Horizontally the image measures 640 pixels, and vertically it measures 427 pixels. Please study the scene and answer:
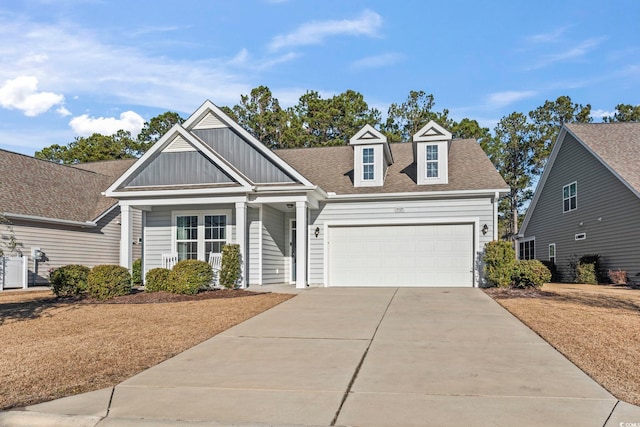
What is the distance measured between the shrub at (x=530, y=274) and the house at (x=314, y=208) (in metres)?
1.55

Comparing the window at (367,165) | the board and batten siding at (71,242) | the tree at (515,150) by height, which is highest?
the tree at (515,150)

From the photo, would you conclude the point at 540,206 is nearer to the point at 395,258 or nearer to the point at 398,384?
the point at 395,258

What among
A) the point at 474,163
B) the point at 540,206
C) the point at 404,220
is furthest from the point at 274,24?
the point at 540,206

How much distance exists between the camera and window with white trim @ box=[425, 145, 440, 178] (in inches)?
688

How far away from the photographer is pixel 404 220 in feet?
55.4

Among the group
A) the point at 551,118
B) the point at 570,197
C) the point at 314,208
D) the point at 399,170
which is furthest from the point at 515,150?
the point at 314,208

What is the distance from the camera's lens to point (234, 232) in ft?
56.2

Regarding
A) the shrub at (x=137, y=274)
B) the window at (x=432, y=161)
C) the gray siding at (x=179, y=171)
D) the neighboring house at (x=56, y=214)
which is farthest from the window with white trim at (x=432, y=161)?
the neighboring house at (x=56, y=214)

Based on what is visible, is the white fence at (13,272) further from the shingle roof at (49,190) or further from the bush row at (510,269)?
the bush row at (510,269)

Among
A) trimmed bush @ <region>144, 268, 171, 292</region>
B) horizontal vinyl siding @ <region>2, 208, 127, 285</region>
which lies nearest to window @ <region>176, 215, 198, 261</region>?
trimmed bush @ <region>144, 268, 171, 292</region>

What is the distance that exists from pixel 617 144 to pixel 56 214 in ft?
75.9

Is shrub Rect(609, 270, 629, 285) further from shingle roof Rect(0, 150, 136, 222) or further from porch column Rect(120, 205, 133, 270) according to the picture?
shingle roof Rect(0, 150, 136, 222)

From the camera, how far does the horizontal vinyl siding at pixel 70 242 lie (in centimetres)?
1962

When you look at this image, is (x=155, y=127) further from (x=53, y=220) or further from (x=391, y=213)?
(x=391, y=213)
